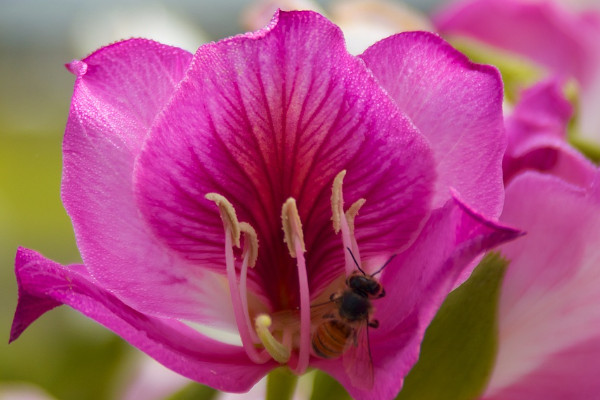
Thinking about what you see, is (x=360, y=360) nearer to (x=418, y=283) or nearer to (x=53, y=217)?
(x=418, y=283)

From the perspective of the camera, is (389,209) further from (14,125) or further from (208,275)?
(14,125)

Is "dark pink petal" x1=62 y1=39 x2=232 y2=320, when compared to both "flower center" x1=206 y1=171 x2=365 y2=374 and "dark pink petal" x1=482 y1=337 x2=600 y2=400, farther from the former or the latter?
"dark pink petal" x1=482 y1=337 x2=600 y2=400

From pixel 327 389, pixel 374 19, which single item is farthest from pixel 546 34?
pixel 327 389

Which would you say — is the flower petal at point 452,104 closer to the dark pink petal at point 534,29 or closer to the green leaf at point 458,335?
the green leaf at point 458,335

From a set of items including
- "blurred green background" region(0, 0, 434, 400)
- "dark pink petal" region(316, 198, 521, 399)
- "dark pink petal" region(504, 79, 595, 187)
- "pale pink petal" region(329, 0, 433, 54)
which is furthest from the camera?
"blurred green background" region(0, 0, 434, 400)

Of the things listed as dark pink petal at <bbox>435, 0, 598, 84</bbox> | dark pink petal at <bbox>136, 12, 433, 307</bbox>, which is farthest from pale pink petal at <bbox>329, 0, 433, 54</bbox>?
dark pink petal at <bbox>136, 12, 433, 307</bbox>

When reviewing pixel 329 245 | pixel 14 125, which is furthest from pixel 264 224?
pixel 14 125
